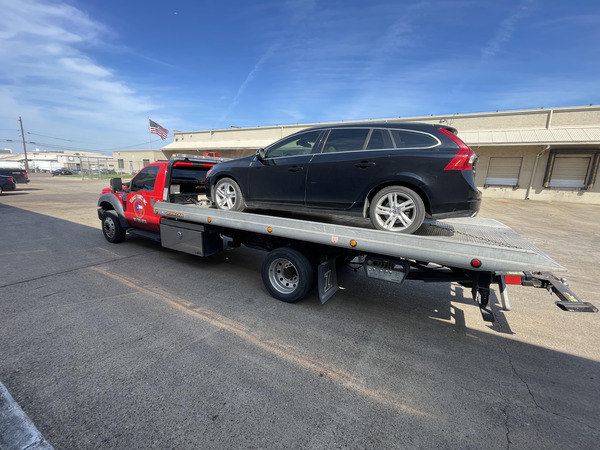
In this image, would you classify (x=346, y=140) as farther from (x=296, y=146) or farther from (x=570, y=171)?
(x=570, y=171)

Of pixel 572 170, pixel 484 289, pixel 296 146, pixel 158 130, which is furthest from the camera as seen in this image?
pixel 158 130

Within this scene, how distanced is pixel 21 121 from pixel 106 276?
73.4 m

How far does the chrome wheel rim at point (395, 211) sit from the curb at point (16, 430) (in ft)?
11.5

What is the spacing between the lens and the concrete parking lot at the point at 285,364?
6.97 feet

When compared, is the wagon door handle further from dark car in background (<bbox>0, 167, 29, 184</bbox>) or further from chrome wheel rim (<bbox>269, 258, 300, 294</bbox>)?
dark car in background (<bbox>0, 167, 29, 184</bbox>)

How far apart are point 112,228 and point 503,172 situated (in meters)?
20.6

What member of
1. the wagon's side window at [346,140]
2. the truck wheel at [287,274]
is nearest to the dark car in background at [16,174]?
the truck wheel at [287,274]

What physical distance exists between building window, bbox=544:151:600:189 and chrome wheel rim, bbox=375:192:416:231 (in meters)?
18.6

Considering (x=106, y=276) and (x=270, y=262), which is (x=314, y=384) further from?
(x=106, y=276)

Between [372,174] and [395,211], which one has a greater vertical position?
[372,174]

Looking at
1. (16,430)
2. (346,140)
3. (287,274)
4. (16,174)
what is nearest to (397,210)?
(346,140)

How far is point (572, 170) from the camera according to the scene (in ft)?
53.1

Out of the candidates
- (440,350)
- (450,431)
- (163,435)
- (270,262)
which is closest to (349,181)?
(270,262)

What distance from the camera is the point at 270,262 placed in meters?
4.29
